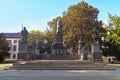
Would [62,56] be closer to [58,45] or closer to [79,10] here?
[58,45]

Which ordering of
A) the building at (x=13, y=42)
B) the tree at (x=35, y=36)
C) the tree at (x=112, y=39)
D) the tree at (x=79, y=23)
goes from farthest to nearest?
the building at (x=13, y=42), the tree at (x=35, y=36), the tree at (x=79, y=23), the tree at (x=112, y=39)

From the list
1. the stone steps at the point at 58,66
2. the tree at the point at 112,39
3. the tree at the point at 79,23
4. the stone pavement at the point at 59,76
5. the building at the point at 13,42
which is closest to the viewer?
the stone pavement at the point at 59,76

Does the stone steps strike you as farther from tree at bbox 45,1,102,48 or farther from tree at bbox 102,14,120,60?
tree at bbox 45,1,102,48

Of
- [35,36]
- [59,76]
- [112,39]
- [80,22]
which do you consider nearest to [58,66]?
[59,76]

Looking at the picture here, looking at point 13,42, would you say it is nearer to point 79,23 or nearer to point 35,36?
point 35,36

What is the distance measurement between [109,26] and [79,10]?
322 inches

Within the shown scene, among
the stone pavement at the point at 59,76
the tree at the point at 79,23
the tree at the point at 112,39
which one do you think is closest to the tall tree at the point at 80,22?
the tree at the point at 79,23

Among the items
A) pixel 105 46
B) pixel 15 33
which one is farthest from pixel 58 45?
pixel 15 33

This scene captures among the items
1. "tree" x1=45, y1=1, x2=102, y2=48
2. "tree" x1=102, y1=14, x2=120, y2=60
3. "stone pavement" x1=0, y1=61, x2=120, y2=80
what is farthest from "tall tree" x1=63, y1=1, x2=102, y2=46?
"stone pavement" x1=0, y1=61, x2=120, y2=80

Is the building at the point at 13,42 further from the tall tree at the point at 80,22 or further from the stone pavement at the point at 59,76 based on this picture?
the stone pavement at the point at 59,76

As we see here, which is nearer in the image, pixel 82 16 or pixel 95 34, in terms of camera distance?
pixel 95 34

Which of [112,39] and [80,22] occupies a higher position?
[80,22]

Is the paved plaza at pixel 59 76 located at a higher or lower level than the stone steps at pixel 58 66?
lower

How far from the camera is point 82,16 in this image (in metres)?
52.6
